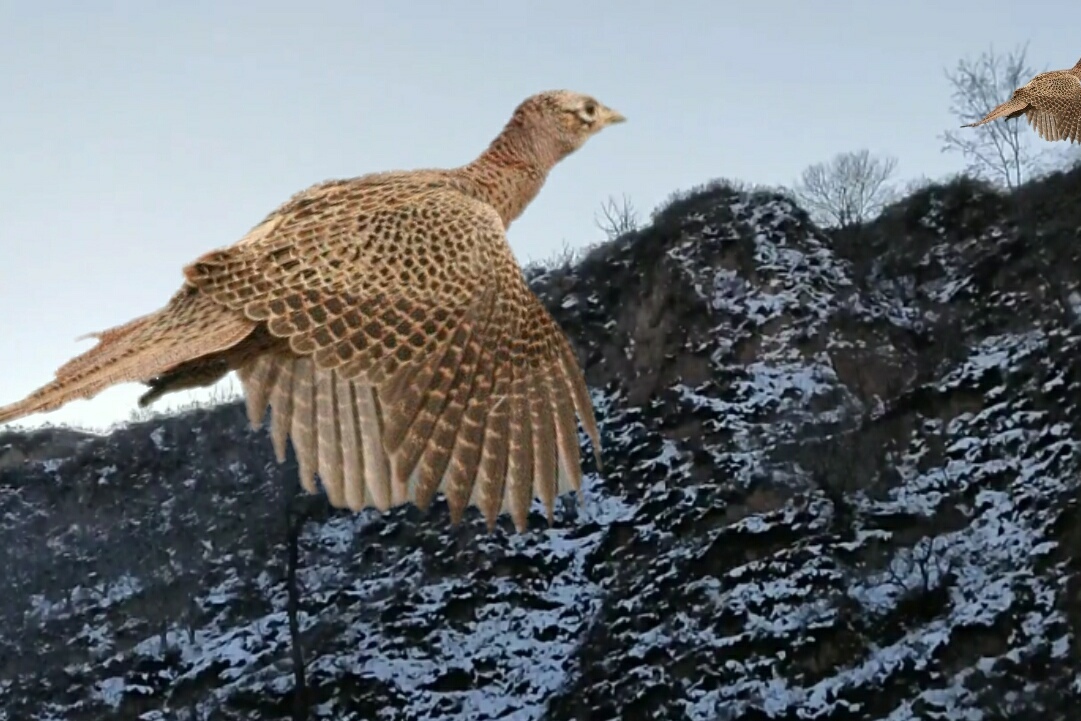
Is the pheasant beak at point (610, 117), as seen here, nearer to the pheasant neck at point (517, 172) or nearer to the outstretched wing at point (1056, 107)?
the pheasant neck at point (517, 172)

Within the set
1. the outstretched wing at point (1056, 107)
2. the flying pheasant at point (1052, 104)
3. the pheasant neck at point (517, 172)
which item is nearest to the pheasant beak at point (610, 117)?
the pheasant neck at point (517, 172)

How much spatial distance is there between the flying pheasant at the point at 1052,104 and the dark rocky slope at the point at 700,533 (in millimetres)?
17215

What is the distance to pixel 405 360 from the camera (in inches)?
119

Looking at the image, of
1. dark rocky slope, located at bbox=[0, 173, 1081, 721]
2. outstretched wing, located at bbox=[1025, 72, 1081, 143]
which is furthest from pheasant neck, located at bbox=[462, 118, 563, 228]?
dark rocky slope, located at bbox=[0, 173, 1081, 721]

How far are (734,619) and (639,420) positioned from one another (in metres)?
6.06

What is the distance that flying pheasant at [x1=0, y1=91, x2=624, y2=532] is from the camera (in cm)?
290

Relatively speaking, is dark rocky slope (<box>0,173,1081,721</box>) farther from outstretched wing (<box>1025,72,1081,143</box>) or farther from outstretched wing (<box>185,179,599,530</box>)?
outstretched wing (<box>185,179,599,530</box>)

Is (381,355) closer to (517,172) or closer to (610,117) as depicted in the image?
(517,172)

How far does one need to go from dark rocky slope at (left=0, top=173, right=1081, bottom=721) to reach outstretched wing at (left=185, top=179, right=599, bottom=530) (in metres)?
18.7

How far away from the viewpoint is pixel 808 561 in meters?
22.8

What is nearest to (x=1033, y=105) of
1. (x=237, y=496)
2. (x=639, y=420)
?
(x=639, y=420)

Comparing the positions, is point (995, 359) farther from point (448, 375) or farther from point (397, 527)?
point (448, 375)

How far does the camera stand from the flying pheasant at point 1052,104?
173 inches

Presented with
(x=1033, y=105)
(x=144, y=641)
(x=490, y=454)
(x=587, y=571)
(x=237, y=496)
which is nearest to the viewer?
(x=490, y=454)
